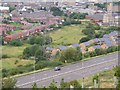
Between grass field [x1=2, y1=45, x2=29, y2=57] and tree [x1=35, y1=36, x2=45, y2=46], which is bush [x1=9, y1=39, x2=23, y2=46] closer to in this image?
grass field [x1=2, y1=45, x2=29, y2=57]

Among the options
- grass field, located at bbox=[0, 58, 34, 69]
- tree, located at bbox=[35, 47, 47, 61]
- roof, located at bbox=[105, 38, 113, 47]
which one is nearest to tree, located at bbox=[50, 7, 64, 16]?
roof, located at bbox=[105, 38, 113, 47]

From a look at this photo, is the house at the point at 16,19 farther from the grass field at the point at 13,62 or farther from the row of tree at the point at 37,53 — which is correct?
the grass field at the point at 13,62

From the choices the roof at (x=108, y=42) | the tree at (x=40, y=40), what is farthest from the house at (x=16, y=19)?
the roof at (x=108, y=42)

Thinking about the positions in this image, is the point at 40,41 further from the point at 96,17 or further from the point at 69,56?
the point at 96,17

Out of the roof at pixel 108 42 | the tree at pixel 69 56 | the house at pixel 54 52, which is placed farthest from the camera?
the roof at pixel 108 42

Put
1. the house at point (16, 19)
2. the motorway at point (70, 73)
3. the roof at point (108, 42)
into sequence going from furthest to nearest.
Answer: the house at point (16, 19) < the roof at point (108, 42) < the motorway at point (70, 73)

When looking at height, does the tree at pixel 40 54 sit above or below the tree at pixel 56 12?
above

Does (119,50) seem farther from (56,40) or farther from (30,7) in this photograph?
(30,7)

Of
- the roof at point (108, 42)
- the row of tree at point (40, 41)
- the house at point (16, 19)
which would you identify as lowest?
the roof at point (108, 42)
